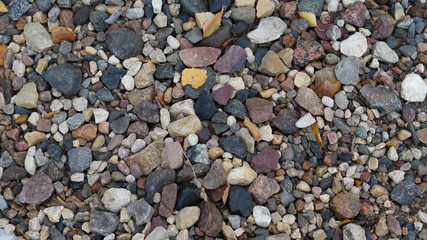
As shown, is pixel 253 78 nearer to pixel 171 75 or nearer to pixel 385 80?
pixel 171 75

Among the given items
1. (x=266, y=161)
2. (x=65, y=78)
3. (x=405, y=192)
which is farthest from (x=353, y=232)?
(x=65, y=78)

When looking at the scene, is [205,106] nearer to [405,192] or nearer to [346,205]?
[346,205]

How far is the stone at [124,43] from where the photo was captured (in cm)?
237

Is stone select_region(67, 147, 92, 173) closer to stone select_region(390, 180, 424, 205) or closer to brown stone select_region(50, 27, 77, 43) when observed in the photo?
brown stone select_region(50, 27, 77, 43)

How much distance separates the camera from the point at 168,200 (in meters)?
2.07

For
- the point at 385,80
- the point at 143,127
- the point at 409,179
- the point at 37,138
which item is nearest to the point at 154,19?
the point at 143,127

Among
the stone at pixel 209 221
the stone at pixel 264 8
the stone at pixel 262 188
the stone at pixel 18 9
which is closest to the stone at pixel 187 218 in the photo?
the stone at pixel 209 221

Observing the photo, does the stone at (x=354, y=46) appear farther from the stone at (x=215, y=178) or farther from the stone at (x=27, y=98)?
the stone at (x=27, y=98)

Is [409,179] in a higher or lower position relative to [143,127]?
lower

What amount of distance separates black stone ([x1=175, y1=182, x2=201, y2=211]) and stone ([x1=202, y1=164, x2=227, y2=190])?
46 mm

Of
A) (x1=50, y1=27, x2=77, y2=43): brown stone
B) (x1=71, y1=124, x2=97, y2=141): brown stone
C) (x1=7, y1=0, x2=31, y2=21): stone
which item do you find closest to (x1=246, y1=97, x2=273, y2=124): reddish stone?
(x1=71, y1=124, x2=97, y2=141): brown stone

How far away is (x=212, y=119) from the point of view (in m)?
2.22

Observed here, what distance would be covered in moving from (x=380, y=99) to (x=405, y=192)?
0.41 metres

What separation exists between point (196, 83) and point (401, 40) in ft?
3.24
